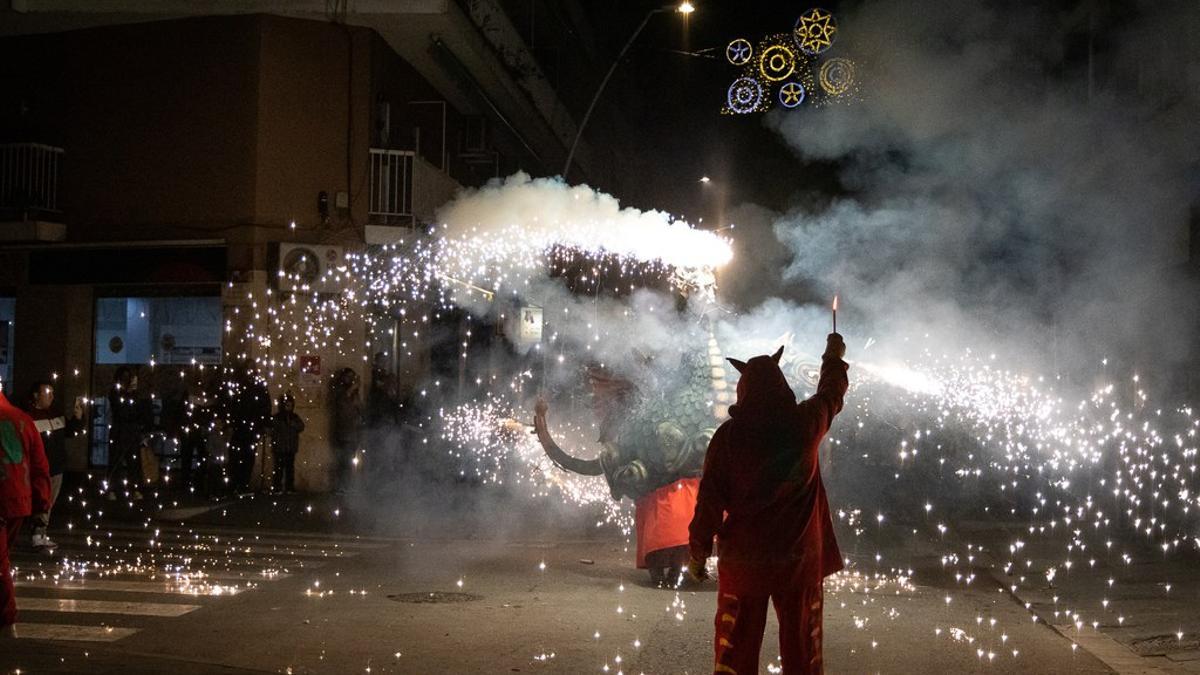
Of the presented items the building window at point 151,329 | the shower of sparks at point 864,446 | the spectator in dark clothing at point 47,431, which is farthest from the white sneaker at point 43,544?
the building window at point 151,329

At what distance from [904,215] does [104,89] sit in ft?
38.0

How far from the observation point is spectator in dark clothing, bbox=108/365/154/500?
1545 centimetres

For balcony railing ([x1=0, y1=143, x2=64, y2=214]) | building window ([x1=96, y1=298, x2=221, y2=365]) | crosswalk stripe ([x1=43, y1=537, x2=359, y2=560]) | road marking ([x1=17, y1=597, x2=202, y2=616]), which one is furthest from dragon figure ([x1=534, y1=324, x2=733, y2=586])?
balcony railing ([x1=0, y1=143, x2=64, y2=214])

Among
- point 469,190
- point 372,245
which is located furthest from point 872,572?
point 469,190

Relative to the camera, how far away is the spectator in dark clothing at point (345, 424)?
16.5m

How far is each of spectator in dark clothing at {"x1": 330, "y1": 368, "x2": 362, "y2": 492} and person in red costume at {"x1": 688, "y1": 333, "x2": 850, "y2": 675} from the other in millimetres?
11689

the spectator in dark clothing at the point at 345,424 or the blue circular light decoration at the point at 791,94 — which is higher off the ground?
the blue circular light decoration at the point at 791,94

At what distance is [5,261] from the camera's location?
17.9 m

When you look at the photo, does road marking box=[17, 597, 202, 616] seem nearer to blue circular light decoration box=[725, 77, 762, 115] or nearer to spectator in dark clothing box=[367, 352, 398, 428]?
spectator in dark clothing box=[367, 352, 398, 428]

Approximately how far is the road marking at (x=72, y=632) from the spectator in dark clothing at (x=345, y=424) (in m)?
8.89

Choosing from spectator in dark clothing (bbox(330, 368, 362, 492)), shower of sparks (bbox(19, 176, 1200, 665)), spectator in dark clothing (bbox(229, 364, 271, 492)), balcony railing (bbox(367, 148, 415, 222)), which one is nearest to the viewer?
shower of sparks (bbox(19, 176, 1200, 665))

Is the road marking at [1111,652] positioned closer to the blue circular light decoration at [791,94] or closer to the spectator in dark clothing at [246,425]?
the blue circular light decoration at [791,94]

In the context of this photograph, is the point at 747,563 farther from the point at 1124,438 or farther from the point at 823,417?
the point at 1124,438

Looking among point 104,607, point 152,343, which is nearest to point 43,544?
point 104,607
